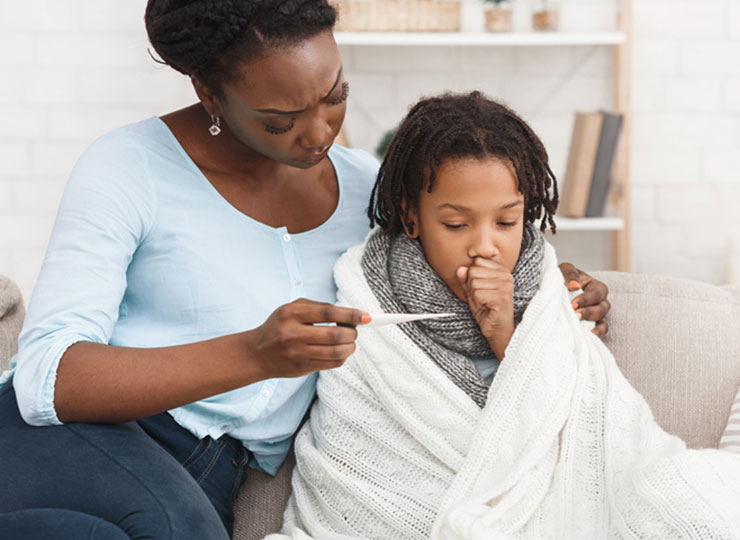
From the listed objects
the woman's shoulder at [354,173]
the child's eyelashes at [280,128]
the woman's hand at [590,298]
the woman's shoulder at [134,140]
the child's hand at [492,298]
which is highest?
the child's eyelashes at [280,128]

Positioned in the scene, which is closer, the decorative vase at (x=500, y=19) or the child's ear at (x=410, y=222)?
the child's ear at (x=410, y=222)

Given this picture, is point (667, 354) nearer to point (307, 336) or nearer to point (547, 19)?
point (307, 336)

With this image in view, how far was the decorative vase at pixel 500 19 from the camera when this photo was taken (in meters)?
2.52

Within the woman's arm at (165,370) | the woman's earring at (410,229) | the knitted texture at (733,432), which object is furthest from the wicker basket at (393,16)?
the woman's arm at (165,370)

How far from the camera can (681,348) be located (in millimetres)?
1389

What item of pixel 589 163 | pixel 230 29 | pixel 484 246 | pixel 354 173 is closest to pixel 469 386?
pixel 484 246

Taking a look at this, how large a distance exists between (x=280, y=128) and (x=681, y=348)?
0.76 meters

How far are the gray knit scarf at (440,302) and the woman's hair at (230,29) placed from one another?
1.22ft

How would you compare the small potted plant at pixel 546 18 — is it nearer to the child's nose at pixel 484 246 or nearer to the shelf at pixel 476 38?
the shelf at pixel 476 38

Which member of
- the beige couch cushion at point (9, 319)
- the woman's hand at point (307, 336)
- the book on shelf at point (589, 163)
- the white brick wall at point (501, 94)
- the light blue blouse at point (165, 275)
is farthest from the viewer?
the white brick wall at point (501, 94)

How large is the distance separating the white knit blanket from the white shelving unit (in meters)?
1.35

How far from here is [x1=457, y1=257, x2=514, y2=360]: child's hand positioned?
122cm

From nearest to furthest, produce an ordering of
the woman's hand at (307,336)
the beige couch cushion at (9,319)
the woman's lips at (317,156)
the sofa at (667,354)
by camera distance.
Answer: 1. the woman's hand at (307,336)
2. the woman's lips at (317,156)
3. the sofa at (667,354)
4. the beige couch cushion at (9,319)

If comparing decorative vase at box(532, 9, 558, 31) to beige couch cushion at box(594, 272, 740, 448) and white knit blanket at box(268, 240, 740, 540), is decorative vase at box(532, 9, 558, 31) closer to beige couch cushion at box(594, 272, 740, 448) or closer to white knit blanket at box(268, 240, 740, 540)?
beige couch cushion at box(594, 272, 740, 448)
